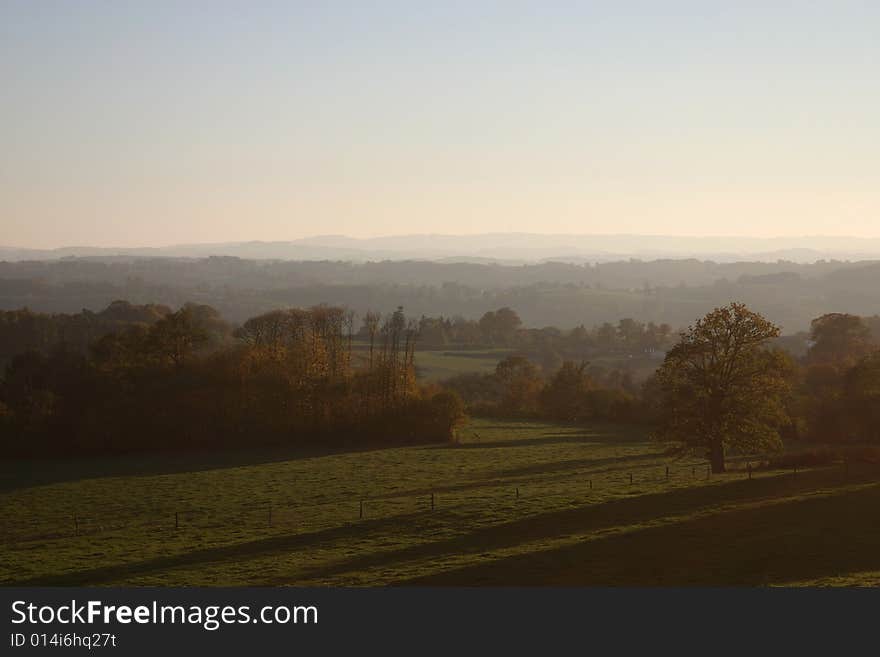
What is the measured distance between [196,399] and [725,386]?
1663 inches

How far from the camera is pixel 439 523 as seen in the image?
35062mm

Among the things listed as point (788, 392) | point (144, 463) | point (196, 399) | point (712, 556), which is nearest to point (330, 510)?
point (712, 556)

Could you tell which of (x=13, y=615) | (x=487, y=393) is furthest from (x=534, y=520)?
(x=487, y=393)

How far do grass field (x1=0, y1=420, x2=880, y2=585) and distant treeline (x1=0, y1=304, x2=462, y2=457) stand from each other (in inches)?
197

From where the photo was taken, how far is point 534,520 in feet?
114

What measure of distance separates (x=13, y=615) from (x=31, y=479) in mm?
38413

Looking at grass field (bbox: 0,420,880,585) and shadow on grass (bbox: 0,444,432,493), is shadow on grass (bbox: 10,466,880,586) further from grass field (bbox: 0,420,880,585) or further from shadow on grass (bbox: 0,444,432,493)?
shadow on grass (bbox: 0,444,432,493)

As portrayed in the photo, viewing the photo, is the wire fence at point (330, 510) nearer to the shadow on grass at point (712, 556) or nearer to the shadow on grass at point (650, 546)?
the shadow on grass at point (650, 546)

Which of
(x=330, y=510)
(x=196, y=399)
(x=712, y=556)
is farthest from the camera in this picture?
(x=196, y=399)

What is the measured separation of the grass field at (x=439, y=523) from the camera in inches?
1032

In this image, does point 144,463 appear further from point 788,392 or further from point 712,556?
point 712,556

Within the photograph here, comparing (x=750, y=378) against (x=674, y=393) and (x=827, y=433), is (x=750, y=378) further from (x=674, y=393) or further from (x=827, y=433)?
(x=827, y=433)

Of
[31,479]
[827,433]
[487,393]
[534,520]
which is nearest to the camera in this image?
[534,520]

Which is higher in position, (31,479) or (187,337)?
(187,337)
